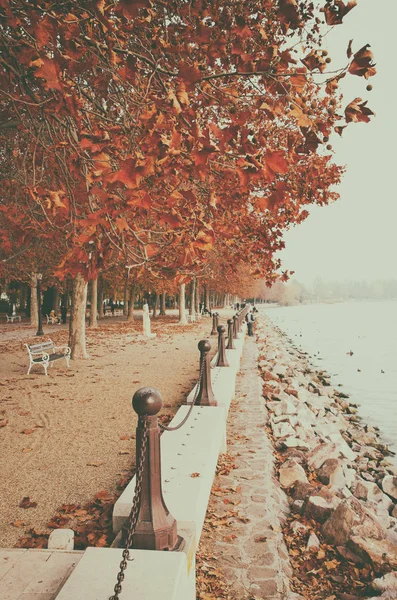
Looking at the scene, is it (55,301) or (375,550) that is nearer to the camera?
(375,550)

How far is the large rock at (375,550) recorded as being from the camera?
4.25m

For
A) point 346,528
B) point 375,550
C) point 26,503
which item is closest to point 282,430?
point 346,528

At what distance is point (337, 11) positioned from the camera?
3.26 metres

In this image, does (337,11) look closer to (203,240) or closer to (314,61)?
(314,61)

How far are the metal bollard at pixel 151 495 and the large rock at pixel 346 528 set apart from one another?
2.40m

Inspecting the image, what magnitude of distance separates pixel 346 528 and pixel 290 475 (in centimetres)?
137

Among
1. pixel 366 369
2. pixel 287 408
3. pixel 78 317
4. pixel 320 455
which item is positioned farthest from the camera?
pixel 366 369

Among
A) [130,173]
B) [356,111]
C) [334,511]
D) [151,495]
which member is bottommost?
[334,511]

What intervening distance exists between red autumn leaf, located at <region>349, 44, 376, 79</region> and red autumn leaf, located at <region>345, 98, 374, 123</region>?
0.20 m

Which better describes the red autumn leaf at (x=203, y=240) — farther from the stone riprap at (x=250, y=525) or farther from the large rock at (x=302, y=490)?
the large rock at (x=302, y=490)

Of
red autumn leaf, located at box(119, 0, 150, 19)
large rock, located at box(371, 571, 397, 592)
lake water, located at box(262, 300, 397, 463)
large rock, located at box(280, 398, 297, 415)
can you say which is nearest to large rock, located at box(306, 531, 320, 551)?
large rock, located at box(371, 571, 397, 592)

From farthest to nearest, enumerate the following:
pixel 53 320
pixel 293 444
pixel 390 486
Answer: pixel 53 320 < pixel 390 486 < pixel 293 444

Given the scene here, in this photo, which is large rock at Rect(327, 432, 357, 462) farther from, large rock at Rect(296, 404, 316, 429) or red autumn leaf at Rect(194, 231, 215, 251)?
red autumn leaf at Rect(194, 231, 215, 251)

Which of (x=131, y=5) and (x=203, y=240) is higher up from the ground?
(x=131, y=5)
